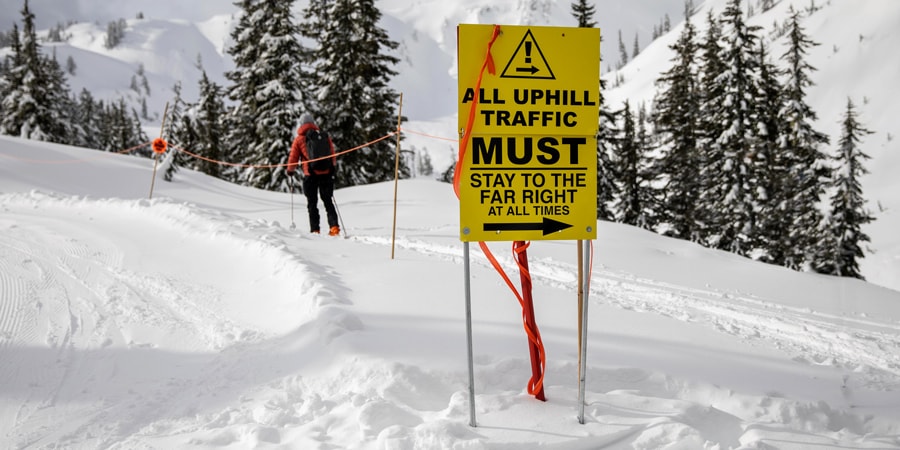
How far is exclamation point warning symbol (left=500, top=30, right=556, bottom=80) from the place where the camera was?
2652mm

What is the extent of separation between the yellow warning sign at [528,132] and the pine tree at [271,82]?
20552mm

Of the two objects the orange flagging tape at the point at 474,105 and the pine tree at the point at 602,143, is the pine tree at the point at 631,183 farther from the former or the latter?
the orange flagging tape at the point at 474,105

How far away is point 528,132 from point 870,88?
96.8 meters

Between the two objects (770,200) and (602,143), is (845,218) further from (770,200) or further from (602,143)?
(602,143)

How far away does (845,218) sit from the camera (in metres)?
18.2

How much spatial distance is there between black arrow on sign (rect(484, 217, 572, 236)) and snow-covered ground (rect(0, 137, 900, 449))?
103 cm

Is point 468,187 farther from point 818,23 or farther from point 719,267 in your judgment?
point 818,23

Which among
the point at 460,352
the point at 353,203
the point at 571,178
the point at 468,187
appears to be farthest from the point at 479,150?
the point at 353,203

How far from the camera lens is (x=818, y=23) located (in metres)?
100

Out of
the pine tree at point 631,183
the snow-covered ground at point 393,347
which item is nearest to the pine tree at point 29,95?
the snow-covered ground at point 393,347

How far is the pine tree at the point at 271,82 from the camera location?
22297 millimetres

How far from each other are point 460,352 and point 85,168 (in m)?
16.9

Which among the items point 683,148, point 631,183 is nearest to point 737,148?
point 683,148

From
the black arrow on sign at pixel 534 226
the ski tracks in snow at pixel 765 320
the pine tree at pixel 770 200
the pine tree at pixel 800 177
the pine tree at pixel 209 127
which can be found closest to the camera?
the black arrow on sign at pixel 534 226
